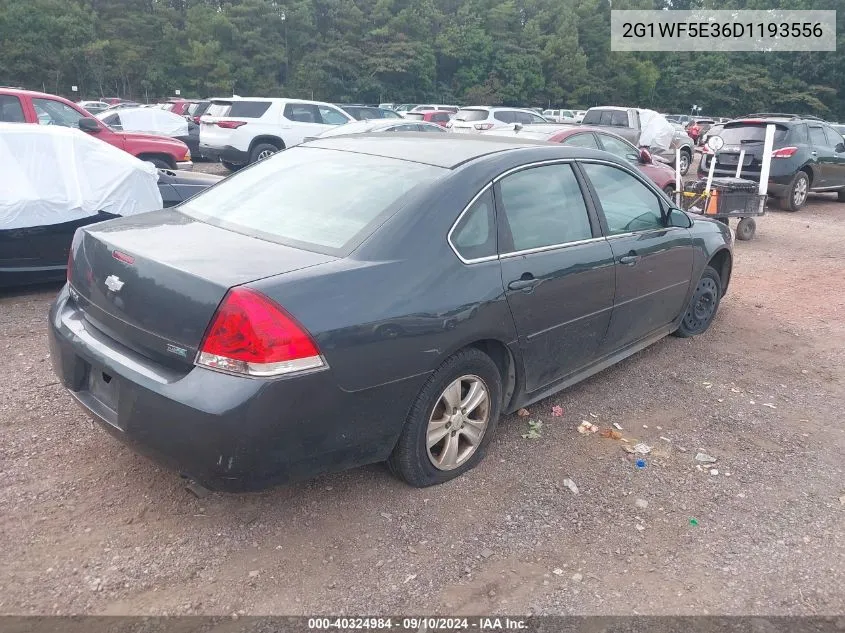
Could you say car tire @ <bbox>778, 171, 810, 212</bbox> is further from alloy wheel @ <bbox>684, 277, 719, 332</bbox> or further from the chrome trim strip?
the chrome trim strip

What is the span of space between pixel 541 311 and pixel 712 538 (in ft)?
4.35

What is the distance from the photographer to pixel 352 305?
273 centimetres

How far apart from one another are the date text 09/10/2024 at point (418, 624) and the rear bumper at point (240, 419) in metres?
0.57

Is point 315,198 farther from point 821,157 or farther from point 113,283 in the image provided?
point 821,157

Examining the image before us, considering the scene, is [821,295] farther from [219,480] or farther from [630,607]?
[219,480]

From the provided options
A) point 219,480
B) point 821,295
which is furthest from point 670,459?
point 821,295

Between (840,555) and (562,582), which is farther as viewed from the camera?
(840,555)

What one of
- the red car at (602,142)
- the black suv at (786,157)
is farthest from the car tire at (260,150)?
the black suv at (786,157)

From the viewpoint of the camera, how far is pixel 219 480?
8.64 feet

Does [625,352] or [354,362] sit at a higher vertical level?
[354,362]

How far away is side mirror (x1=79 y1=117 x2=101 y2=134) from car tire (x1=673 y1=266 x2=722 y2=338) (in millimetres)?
8539

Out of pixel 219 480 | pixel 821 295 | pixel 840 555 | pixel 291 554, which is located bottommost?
pixel 821 295

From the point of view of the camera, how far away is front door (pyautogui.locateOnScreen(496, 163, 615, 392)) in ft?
11.5

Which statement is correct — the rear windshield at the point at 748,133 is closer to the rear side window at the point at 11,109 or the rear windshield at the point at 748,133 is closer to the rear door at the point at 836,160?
the rear door at the point at 836,160
